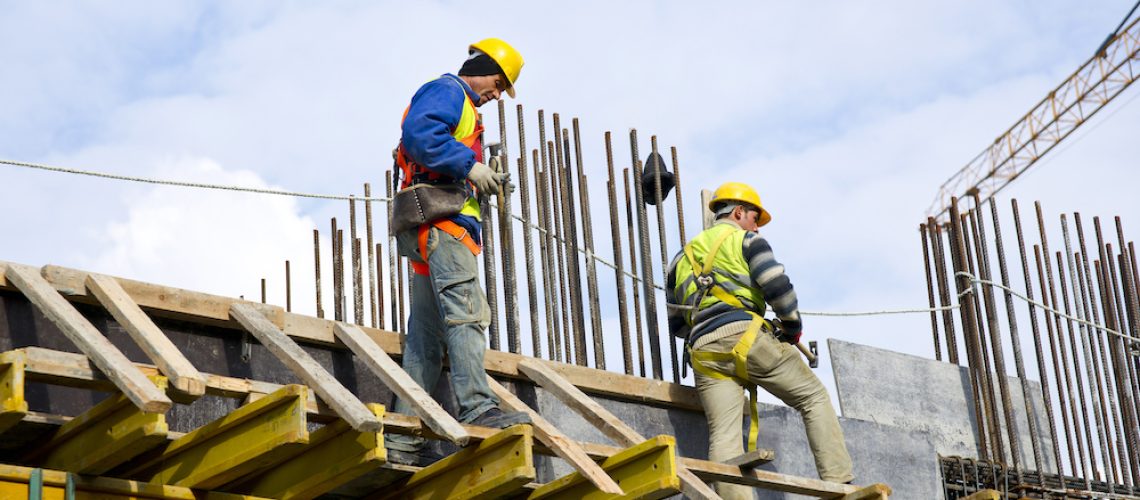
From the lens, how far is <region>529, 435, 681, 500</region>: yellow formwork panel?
6.76 metres

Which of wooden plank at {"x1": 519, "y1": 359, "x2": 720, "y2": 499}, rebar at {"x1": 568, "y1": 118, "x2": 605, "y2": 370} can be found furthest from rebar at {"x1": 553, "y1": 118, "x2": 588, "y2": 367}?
wooden plank at {"x1": 519, "y1": 359, "x2": 720, "y2": 499}

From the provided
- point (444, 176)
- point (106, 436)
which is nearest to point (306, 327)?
point (444, 176)

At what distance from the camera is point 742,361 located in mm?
8781

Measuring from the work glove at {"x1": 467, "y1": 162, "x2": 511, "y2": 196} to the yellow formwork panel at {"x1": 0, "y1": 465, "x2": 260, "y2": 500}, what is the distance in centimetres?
210

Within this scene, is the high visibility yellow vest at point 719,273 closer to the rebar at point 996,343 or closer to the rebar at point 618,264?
the rebar at point 618,264

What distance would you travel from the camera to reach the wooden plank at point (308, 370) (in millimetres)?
6148

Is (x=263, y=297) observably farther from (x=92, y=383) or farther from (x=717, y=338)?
(x=92, y=383)

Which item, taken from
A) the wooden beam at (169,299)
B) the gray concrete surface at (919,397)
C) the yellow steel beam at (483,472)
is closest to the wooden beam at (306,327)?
the wooden beam at (169,299)

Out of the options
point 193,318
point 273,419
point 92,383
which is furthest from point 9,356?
point 193,318

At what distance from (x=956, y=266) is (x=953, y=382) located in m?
1.06

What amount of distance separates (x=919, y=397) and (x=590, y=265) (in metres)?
2.70

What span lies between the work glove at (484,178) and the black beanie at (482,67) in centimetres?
71

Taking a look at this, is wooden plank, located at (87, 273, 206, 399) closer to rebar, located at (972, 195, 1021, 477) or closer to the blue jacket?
the blue jacket

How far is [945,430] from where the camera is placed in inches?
447
